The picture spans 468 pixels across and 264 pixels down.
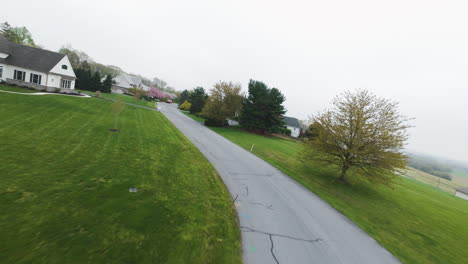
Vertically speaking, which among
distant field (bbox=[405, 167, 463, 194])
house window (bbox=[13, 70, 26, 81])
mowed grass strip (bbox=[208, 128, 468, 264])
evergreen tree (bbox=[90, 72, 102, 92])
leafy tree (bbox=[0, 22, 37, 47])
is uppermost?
leafy tree (bbox=[0, 22, 37, 47])

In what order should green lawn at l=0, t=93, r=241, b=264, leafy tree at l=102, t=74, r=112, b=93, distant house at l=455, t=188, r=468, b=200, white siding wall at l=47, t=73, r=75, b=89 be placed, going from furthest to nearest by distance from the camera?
1. leafy tree at l=102, t=74, r=112, b=93
2. white siding wall at l=47, t=73, r=75, b=89
3. distant house at l=455, t=188, r=468, b=200
4. green lawn at l=0, t=93, r=241, b=264

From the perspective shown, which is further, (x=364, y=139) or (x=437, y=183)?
(x=437, y=183)

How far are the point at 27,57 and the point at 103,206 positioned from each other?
39.3m

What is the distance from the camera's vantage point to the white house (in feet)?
84.6

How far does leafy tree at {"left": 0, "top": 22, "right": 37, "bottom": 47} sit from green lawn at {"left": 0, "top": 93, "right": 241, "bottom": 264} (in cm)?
7166

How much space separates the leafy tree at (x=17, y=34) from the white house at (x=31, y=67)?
36.6 metres

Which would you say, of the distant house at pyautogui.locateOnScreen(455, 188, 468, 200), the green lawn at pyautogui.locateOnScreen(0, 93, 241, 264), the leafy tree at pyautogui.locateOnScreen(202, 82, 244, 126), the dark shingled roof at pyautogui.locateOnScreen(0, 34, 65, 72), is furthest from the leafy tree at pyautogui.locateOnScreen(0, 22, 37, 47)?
the distant house at pyautogui.locateOnScreen(455, 188, 468, 200)

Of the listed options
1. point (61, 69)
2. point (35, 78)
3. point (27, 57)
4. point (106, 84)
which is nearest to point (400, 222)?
point (35, 78)

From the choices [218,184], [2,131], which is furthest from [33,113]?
[218,184]

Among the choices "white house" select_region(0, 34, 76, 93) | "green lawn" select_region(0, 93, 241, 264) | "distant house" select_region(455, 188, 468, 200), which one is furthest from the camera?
"distant house" select_region(455, 188, 468, 200)

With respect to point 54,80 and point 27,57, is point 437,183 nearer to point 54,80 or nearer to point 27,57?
point 54,80

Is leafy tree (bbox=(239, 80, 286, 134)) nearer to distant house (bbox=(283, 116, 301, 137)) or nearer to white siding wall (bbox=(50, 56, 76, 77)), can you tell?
distant house (bbox=(283, 116, 301, 137))

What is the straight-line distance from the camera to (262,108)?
35344 millimetres

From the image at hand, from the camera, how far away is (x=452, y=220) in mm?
11359
